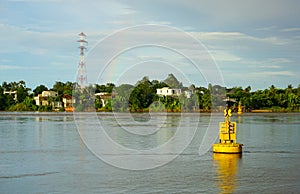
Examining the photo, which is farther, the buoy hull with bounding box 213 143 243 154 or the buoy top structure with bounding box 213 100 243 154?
the buoy hull with bounding box 213 143 243 154

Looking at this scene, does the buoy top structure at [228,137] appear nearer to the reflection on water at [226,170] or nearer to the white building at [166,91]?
the reflection on water at [226,170]

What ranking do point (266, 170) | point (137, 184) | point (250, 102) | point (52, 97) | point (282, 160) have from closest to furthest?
point (137, 184) → point (266, 170) → point (282, 160) → point (250, 102) → point (52, 97)

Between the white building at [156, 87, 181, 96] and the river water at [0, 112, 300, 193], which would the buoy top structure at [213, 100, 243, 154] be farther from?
the white building at [156, 87, 181, 96]

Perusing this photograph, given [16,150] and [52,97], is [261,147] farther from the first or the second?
[52,97]

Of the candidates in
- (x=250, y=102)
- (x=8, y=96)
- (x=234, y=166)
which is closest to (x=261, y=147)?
(x=234, y=166)

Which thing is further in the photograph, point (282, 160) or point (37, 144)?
point (37, 144)

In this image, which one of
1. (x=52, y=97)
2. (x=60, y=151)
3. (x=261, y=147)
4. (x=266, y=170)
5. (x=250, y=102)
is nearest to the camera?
(x=266, y=170)

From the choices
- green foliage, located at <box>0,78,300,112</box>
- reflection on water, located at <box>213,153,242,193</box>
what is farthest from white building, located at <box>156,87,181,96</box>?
reflection on water, located at <box>213,153,242,193</box>

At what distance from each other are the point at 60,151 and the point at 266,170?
9.12m

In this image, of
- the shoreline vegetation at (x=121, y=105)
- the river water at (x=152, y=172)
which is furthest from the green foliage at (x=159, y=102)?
the river water at (x=152, y=172)

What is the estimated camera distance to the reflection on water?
13.0m

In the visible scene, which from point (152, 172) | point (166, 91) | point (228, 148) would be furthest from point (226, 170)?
point (166, 91)

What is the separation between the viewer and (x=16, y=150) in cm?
2156

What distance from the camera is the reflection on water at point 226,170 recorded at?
13.0 meters
